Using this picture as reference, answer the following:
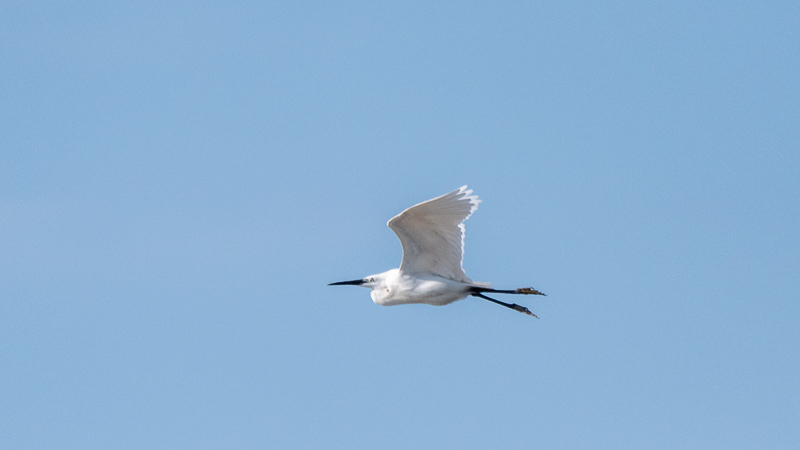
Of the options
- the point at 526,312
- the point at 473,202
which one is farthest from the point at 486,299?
the point at 473,202

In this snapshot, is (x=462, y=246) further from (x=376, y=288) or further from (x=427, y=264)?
(x=376, y=288)

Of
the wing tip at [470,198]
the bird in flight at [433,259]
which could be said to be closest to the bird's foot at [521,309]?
the bird in flight at [433,259]

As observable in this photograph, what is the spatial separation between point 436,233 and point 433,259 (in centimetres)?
77

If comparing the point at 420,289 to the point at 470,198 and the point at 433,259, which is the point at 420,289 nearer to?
the point at 433,259

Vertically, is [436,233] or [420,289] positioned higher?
[436,233]

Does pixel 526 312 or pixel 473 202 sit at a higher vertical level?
pixel 473 202

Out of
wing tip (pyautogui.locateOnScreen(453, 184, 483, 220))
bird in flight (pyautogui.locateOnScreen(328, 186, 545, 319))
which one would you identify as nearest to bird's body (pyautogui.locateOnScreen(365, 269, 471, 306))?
bird in flight (pyautogui.locateOnScreen(328, 186, 545, 319))

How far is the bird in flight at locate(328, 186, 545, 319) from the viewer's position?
1964cm

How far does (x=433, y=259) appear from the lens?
2086cm

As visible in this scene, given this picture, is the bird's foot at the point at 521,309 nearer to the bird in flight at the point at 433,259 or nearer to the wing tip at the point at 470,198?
the bird in flight at the point at 433,259

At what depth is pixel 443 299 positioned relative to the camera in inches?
837

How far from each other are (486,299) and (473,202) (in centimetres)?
302

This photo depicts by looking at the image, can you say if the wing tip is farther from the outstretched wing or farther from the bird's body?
the bird's body

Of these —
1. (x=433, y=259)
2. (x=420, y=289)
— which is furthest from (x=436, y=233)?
(x=420, y=289)
